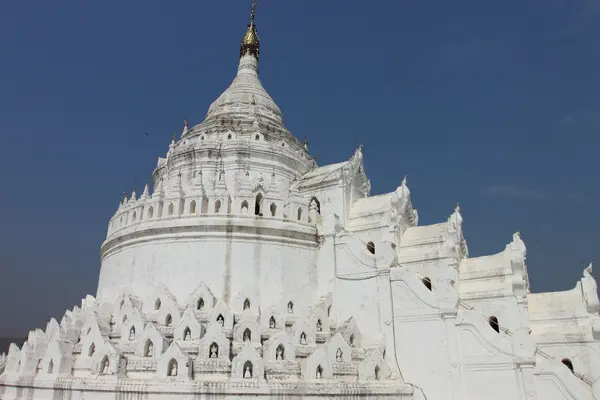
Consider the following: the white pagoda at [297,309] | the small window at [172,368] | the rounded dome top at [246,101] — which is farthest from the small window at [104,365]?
the rounded dome top at [246,101]

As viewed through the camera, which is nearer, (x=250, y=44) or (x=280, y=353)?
(x=280, y=353)

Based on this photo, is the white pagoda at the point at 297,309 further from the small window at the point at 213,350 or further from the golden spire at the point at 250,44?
the golden spire at the point at 250,44

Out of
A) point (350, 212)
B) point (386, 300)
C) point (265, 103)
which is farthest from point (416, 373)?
point (265, 103)

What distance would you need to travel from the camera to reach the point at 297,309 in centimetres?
2178

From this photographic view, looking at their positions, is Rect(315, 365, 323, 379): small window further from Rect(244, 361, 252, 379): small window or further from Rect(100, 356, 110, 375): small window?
Rect(100, 356, 110, 375): small window

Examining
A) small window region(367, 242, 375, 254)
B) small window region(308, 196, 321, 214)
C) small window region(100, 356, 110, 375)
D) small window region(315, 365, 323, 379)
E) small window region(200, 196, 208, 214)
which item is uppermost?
small window region(308, 196, 321, 214)

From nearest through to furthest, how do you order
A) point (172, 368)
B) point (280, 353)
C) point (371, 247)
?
point (172, 368)
point (280, 353)
point (371, 247)

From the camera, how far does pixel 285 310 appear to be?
21281 millimetres

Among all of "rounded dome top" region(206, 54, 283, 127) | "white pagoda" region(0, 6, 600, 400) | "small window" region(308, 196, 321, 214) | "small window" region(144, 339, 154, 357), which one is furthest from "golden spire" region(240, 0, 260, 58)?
"small window" region(144, 339, 154, 357)

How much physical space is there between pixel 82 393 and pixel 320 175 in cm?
1525

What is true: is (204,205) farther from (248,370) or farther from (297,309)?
(248,370)

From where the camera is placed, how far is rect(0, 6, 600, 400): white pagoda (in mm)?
17797

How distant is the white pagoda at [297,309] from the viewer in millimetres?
17797

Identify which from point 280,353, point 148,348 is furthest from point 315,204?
point 148,348
